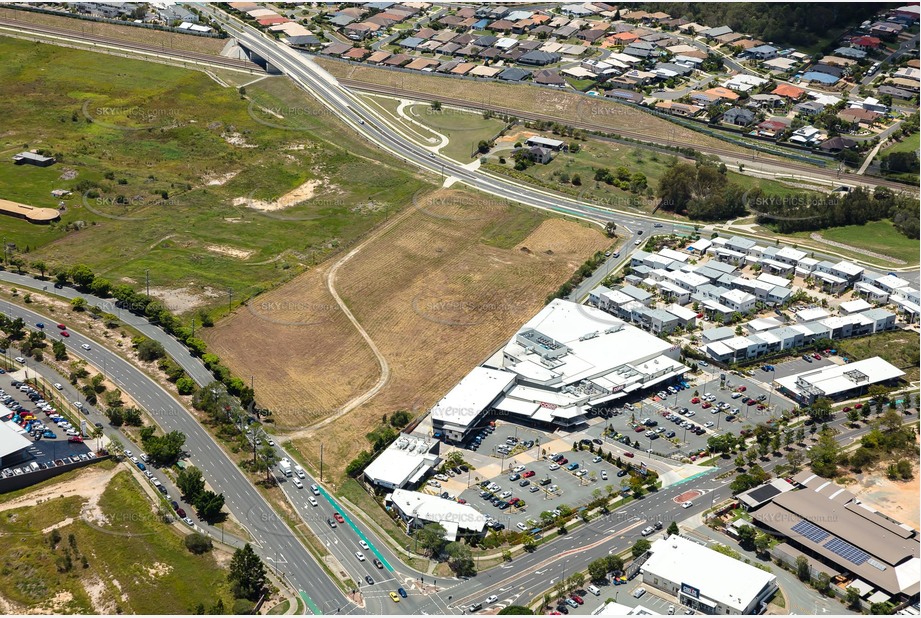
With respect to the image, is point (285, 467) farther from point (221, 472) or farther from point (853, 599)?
point (853, 599)

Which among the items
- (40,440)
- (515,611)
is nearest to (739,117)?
(515,611)

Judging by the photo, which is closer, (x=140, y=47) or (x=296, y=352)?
(x=296, y=352)

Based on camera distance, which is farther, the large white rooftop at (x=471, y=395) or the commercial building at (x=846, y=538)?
the large white rooftop at (x=471, y=395)

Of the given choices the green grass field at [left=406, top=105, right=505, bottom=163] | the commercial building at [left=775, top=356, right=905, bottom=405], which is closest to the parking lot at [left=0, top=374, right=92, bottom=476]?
the commercial building at [left=775, top=356, right=905, bottom=405]

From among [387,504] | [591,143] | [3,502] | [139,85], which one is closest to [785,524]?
[387,504]

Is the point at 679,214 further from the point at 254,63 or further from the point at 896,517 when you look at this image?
the point at 254,63

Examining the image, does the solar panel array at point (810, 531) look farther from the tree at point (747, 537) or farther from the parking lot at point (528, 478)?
the parking lot at point (528, 478)

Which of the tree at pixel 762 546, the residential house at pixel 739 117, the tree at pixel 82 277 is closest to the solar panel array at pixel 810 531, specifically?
the tree at pixel 762 546
